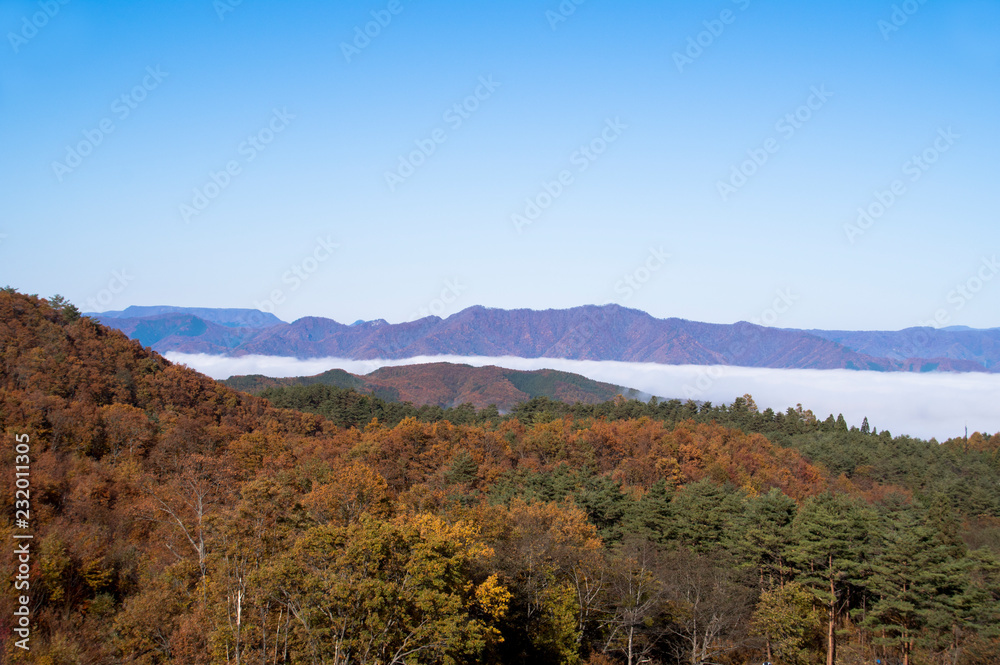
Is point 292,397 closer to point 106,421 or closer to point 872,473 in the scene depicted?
point 106,421

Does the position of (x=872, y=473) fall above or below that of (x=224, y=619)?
below

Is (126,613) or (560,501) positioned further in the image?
(560,501)

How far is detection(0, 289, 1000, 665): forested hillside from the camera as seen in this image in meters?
19.3

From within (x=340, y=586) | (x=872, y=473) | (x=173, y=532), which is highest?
(x=340, y=586)

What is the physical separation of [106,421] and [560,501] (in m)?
42.2

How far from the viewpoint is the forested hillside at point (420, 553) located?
19344mm

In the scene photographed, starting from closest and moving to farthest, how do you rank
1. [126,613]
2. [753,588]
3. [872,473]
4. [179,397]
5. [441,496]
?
[126,613]
[753,588]
[441,496]
[179,397]
[872,473]

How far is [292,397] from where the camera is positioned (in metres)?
112

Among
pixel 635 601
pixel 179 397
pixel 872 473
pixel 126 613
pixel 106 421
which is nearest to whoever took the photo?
pixel 126 613

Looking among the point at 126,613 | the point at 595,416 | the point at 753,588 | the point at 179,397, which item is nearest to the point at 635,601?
the point at 753,588

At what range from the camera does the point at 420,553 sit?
20.1 meters

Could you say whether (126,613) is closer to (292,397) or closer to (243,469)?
(243,469)

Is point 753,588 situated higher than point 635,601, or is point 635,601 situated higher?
point 635,601

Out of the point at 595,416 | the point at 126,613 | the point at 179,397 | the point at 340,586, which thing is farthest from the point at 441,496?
the point at 595,416
